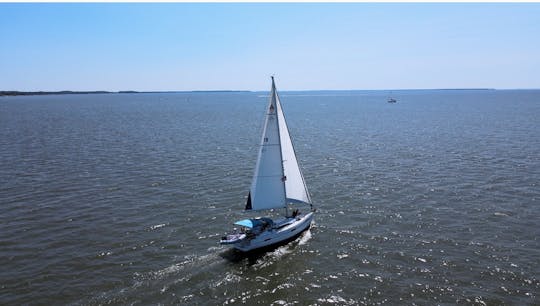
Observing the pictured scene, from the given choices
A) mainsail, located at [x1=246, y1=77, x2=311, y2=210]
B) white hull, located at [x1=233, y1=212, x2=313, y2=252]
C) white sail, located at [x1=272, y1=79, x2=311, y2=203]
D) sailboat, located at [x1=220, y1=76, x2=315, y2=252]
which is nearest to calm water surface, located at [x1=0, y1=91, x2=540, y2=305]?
white hull, located at [x1=233, y1=212, x2=313, y2=252]

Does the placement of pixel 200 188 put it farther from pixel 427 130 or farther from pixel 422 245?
pixel 427 130

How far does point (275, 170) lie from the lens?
3478 centimetres

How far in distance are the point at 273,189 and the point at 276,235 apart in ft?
13.9

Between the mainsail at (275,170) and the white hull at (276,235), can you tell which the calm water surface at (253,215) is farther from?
the mainsail at (275,170)

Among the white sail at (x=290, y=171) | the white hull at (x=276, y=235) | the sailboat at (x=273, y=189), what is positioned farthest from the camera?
the white sail at (x=290, y=171)

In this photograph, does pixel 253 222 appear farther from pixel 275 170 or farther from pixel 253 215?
pixel 253 215

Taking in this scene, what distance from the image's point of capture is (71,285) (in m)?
27.0

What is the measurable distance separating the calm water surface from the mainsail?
431cm

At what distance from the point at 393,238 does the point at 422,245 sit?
2448mm

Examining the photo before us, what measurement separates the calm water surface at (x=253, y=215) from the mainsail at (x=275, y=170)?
170 inches

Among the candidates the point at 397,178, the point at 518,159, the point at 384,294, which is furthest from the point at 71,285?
the point at 518,159

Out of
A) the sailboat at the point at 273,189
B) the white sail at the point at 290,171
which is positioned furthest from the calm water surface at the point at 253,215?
the white sail at the point at 290,171

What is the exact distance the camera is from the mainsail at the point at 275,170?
110 ft

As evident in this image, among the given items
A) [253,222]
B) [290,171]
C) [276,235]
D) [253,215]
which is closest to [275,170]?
[290,171]
